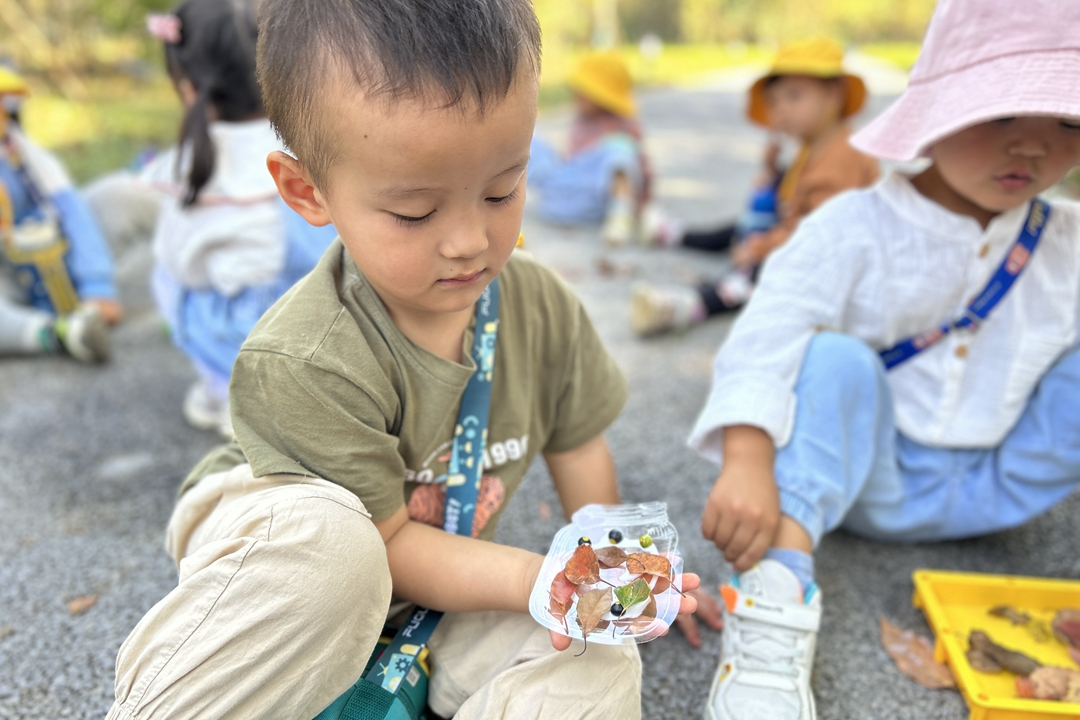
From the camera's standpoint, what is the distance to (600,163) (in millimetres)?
4371

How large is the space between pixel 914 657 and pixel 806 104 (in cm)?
216

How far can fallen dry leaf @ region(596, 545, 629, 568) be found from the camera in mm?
1084

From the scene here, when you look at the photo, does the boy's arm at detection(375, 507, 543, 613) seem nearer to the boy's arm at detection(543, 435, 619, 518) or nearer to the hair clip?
the boy's arm at detection(543, 435, 619, 518)

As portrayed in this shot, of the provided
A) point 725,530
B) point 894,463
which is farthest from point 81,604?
point 894,463

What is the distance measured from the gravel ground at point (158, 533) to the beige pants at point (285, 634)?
0.30 meters

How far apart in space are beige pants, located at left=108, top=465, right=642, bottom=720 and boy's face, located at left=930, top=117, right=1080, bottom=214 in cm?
102

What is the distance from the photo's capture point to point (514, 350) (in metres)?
1.29

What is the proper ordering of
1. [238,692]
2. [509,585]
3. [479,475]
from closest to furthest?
[238,692]
[509,585]
[479,475]

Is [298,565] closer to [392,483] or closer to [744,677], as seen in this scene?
[392,483]

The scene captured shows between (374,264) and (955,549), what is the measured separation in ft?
4.62

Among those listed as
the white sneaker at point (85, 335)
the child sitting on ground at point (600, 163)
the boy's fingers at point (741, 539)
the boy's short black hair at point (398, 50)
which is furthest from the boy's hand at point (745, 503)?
the child sitting on ground at point (600, 163)

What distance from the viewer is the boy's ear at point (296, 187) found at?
3.41ft

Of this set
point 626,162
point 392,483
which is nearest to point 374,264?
point 392,483

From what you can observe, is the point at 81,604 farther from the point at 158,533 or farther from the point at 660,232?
the point at 660,232
